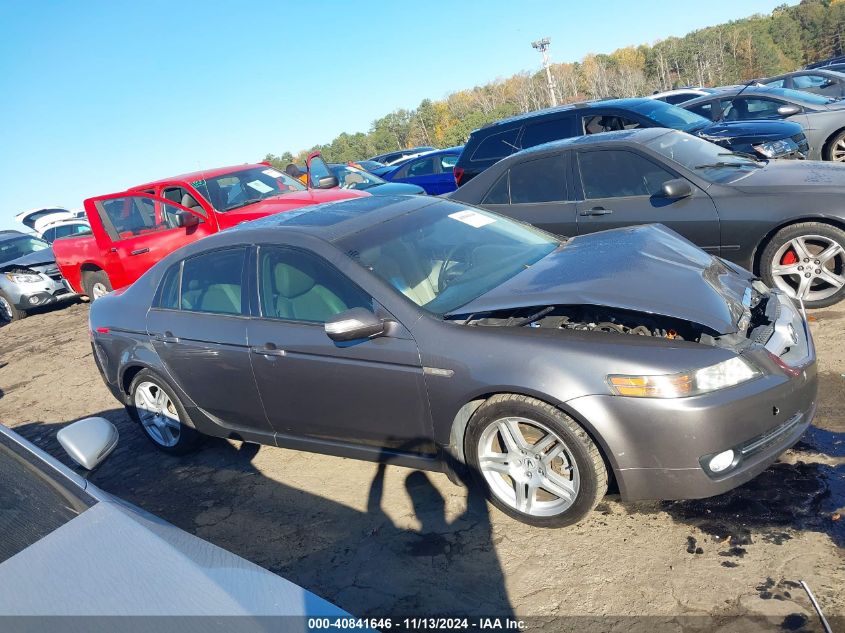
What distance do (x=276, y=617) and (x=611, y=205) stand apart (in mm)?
5025

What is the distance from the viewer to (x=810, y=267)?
5.09 meters

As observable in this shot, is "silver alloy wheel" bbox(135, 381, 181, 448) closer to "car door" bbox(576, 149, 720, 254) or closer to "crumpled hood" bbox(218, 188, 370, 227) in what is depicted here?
"car door" bbox(576, 149, 720, 254)

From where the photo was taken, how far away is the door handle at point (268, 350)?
3.76m

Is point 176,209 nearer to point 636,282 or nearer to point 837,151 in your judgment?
point 636,282

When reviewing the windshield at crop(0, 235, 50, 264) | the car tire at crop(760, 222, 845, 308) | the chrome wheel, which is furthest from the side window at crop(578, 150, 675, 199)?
the windshield at crop(0, 235, 50, 264)

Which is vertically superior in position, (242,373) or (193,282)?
(193,282)

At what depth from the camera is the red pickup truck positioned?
8727 millimetres

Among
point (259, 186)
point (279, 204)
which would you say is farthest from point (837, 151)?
point (259, 186)

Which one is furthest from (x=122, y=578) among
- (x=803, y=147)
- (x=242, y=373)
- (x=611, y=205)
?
(x=803, y=147)

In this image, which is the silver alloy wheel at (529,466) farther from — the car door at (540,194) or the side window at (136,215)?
the side window at (136,215)

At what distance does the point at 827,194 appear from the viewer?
16.3ft

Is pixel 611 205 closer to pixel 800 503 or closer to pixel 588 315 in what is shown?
pixel 588 315

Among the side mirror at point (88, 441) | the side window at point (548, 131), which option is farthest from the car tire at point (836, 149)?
the side mirror at point (88, 441)

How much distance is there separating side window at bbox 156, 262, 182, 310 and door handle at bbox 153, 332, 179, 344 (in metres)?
0.19
